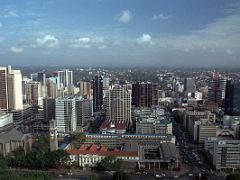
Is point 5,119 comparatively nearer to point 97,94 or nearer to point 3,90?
point 3,90

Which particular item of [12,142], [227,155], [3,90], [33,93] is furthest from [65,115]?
[33,93]

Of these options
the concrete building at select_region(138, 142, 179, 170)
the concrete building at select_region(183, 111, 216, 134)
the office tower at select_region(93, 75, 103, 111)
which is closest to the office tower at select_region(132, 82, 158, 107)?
the office tower at select_region(93, 75, 103, 111)

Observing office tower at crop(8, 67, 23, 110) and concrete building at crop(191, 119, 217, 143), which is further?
office tower at crop(8, 67, 23, 110)

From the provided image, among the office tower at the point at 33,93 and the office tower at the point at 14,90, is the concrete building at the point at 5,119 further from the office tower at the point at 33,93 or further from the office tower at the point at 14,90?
the office tower at the point at 33,93

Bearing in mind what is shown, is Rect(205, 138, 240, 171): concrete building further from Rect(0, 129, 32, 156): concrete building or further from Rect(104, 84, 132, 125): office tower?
Rect(0, 129, 32, 156): concrete building

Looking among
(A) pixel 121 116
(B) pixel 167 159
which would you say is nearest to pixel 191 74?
(A) pixel 121 116

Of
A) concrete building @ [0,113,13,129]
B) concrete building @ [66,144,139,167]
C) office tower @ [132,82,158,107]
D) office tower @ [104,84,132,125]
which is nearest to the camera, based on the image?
concrete building @ [66,144,139,167]

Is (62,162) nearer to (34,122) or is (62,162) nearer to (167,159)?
(167,159)
